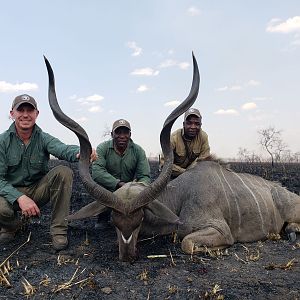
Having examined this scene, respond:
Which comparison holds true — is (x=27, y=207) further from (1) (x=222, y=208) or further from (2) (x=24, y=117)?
(1) (x=222, y=208)

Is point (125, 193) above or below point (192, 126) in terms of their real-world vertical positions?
below

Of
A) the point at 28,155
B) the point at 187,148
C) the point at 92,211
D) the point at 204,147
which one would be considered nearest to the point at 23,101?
the point at 28,155

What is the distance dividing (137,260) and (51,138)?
165 cm

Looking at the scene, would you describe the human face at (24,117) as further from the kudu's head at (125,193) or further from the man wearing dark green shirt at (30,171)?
the kudu's head at (125,193)

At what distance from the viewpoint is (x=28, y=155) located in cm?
459

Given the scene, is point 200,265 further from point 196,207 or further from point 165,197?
point 165,197

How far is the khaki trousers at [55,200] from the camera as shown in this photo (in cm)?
439

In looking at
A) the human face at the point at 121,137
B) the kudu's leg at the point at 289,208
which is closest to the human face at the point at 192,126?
the human face at the point at 121,137

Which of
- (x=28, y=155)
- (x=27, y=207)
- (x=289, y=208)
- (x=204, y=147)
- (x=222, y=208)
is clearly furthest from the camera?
(x=204, y=147)

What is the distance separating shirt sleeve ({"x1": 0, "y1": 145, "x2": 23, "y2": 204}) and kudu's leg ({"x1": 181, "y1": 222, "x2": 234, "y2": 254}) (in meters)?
1.69

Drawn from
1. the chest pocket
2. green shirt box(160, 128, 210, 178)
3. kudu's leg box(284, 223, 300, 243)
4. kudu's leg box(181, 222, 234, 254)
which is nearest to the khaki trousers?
Result: the chest pocket

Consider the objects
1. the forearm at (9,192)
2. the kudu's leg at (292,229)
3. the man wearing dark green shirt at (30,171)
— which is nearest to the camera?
the forearm at (9,192)

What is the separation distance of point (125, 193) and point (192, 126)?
2.03 metres

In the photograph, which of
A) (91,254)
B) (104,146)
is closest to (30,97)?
(104,146)
